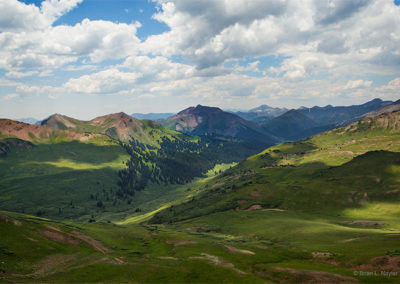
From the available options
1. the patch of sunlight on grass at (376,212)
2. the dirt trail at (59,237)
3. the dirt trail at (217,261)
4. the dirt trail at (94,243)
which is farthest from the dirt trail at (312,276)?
the patch of sunlight on grass at (376,212)

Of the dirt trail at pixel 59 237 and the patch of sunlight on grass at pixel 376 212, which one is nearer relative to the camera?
the dirt trail at pixel 59 237

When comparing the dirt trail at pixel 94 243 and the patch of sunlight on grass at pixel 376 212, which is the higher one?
the dirt trail at pixel 94 243

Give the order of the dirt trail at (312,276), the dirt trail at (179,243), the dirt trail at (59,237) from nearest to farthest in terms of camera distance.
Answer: the dirt trail at (312,276) < the dirt trail at (59,237) < the dirt trail at (179,243)

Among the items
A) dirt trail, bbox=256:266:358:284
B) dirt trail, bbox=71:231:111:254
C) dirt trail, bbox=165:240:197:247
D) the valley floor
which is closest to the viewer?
dirt trail, bbox=256:266:358:284

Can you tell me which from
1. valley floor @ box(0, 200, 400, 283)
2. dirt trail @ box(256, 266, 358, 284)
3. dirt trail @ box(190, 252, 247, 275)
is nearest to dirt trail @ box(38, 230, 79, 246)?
valley floor @ box(0, 200, 400, 283)

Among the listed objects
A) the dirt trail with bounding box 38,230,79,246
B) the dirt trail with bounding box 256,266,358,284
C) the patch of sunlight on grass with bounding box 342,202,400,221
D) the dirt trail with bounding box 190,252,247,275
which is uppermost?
the dirt trail with bounding box 38,230,79,246

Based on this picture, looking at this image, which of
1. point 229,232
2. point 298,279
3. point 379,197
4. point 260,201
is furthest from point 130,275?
point 379,197

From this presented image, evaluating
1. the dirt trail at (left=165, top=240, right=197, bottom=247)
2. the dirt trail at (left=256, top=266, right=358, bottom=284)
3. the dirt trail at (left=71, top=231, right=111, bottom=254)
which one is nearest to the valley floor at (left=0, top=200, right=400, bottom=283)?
the dirt trail at (left=165, top=240, right=197, bottom=247)

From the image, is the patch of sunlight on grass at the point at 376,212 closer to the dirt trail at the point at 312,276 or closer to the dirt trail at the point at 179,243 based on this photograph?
the dirt trail at the point at 179,243

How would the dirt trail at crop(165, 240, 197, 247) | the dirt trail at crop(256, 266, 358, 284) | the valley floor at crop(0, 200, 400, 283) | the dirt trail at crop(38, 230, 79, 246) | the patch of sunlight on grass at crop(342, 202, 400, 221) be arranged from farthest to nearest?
the patch of sunlight on grass at crop(342, 202, 400, 221)
the dirt trail at crop(165, 240, 197, 247)
the dirt trail at crop(38, 230, 79, 246)
the valley floor at crop(0, 200, 400, 283)
the dirt trail at crop(256, 266, 358, 284)

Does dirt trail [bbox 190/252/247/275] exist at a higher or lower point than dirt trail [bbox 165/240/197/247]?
higher

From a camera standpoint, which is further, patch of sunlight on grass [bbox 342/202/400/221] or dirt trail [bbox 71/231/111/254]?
patch of sunlight on grass [bbox 342/202/400/221]

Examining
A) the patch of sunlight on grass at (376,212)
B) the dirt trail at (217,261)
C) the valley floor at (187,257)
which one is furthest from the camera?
the patch of sunlight on grass at (376,212)

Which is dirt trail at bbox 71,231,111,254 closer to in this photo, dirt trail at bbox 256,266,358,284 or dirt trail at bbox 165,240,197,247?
dirt trail at bbox 165,240,197,247
